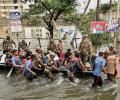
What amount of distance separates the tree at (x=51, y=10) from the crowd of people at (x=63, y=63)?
50.8 feet

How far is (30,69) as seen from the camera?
19.5m

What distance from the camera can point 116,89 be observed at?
17938mm

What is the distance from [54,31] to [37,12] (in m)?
2.38

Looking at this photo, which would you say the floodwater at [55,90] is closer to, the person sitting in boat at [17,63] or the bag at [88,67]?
the person sitting in boat at [17,63]

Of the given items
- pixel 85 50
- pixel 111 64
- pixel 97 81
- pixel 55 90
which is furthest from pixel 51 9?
pixel 111 64

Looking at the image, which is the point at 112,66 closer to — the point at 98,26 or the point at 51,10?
the point at 98,26

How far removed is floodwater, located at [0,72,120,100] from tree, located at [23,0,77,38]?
1805cm

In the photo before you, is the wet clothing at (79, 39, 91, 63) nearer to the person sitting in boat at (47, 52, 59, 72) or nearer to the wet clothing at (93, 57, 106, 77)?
the person sitting in boat at (47, 52, 59, 72)

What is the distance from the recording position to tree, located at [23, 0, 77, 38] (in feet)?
125

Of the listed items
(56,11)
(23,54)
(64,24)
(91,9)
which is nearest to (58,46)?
(23,54)

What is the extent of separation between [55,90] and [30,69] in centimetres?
193

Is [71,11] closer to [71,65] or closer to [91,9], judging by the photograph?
[91,9]

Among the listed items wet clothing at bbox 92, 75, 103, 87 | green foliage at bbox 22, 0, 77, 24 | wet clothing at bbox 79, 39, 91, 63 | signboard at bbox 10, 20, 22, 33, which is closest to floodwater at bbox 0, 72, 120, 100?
wet clothing at bbox 92, 75, 103, 87

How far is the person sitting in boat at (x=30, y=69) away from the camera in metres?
19.3
